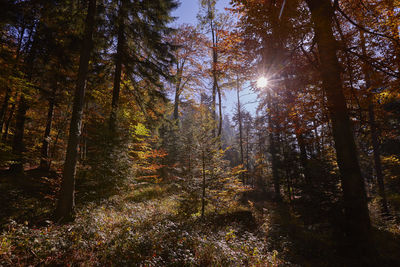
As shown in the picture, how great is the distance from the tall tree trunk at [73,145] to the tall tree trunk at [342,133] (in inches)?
339

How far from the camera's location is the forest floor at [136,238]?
437cm

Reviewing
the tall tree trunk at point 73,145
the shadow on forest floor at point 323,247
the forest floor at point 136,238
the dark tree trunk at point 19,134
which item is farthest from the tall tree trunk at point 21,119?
the shadow on forest floor at point 323,247

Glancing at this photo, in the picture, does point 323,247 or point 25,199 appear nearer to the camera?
point 323,247

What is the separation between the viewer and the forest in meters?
4.91

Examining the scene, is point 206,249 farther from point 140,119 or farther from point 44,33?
point 44,33

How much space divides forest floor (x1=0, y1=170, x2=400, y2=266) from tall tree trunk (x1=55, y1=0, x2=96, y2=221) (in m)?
0.51

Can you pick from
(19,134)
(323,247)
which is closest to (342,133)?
(323,247)

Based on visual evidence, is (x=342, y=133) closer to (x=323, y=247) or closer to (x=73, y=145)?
(x=323, y=247)

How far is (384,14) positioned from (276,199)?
636 inches

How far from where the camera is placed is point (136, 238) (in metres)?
5.19

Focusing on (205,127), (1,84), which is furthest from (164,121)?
(1,84)

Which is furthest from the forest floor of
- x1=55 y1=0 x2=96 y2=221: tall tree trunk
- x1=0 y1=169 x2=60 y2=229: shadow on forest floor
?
x1=55 y1=0 x2=96 y2=221: tall tree trunk

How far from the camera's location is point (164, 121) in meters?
12.5

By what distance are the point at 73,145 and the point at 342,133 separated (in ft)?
30.6
